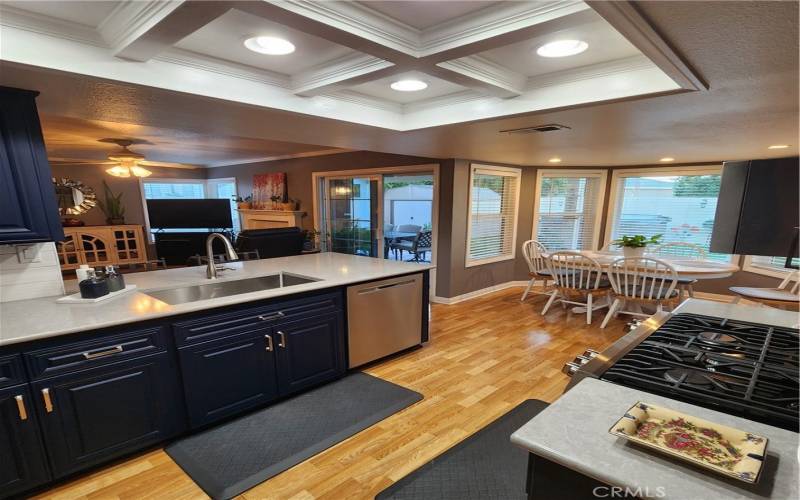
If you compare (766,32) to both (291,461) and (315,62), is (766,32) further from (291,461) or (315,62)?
(291,461)

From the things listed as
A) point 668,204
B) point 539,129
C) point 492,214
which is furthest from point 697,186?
point 539,129

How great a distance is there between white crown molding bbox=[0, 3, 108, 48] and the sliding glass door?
377 cm

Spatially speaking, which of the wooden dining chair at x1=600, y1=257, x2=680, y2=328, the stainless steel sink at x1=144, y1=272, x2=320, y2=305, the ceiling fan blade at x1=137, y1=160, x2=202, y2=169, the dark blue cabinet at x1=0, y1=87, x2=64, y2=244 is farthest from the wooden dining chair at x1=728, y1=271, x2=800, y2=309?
the ceiling fan blade at x1=137, y1=160, x2=202, y2=169

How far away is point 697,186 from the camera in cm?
485

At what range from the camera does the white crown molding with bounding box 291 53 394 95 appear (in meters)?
1.65

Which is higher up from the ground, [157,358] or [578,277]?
[157,358]

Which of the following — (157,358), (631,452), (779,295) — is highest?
(631,452)

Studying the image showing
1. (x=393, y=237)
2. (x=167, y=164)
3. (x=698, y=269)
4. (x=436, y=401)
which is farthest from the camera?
(x=167, y=164)

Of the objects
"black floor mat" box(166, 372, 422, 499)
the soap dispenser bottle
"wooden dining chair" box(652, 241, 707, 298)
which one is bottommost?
"black floor mat" box(166, 372, 422, 499)

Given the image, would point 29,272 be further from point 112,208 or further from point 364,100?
point 112,208

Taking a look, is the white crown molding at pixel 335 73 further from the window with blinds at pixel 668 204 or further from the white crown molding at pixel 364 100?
the window with blinds at pixel 668 204

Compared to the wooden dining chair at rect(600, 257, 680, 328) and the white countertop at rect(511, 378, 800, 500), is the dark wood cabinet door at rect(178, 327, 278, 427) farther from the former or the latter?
the wooden dining chair at rect(600, 257, 680, 328)

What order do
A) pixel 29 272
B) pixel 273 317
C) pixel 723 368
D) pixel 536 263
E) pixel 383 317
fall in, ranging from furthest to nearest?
pixel 536 263
pixel 383 317
pixel 273 317
pixel 29 272
pixel 723 368

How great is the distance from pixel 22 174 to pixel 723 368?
3.00 meters
